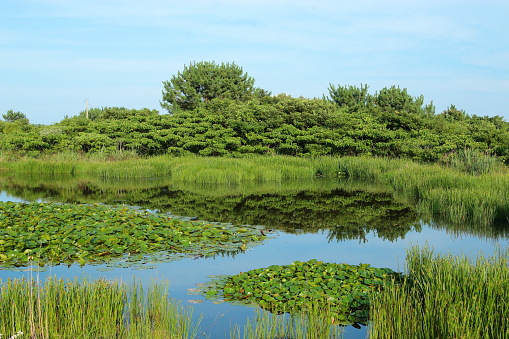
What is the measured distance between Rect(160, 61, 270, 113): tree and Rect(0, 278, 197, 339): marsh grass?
1515 inches

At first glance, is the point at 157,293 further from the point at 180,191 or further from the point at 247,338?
the point at 180,191

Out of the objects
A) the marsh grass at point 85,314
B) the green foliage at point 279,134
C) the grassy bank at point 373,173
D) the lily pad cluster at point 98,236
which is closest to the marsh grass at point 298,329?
the marsh grass at point 85,314

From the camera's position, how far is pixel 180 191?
1894 cm

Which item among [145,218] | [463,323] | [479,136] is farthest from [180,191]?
[479,136]

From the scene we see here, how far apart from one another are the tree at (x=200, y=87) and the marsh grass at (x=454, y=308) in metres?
38.7

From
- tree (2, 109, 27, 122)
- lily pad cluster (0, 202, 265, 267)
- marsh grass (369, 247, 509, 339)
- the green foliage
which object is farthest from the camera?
tree (2, 109, 27, 122)

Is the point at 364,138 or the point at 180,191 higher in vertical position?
the point at 364,138

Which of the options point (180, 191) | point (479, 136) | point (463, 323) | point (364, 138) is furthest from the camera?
point (364, 138)

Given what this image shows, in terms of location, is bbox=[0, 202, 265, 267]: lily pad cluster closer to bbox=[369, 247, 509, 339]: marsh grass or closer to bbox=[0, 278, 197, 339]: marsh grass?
bbox=[0, 278, 197, 339]: marsh grass

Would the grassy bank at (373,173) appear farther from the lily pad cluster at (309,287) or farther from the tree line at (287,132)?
the lily pad cluster at (309,287)

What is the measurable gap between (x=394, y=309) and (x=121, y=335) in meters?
2.90

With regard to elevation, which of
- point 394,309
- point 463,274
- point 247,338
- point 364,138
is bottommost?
point 247,338

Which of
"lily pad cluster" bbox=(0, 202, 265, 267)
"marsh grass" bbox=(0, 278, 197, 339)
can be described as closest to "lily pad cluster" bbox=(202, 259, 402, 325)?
"marsh grass" bbox=(0, 278, 197, 339)

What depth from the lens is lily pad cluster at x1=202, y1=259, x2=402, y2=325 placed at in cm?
578
